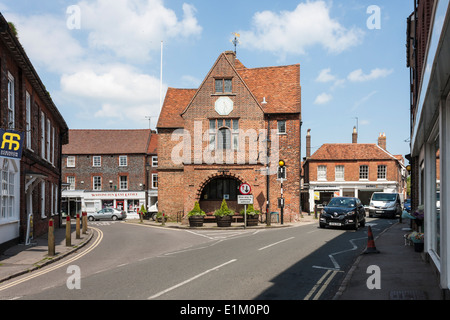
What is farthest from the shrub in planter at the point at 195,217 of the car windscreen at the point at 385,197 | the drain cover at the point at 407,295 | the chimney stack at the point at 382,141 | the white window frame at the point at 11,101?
the chimney stack at the point at 382,141

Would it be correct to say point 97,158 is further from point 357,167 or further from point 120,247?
point 120,247

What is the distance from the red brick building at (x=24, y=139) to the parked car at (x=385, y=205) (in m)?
25.4

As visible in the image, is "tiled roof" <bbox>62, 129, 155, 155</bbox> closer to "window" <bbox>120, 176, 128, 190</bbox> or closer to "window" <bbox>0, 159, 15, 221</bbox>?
"window" <bbox>120, 176, 128, 190</bbox>

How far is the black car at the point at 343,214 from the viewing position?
73.3 ft

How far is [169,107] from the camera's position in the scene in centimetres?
3625

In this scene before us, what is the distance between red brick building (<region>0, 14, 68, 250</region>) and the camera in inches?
562

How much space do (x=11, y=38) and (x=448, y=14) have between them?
13590 millimetres

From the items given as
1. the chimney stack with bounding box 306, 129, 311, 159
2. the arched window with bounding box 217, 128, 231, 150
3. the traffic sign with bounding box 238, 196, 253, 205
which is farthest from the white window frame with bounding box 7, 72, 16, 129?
the chimney stack with bounding box 306, 129, 311, 159

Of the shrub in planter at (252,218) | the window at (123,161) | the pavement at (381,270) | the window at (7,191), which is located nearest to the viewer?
the pavement at (381,270)

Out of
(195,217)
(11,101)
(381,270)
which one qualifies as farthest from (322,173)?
(381,270)

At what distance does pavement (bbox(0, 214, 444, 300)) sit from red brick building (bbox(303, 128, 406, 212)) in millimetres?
35312

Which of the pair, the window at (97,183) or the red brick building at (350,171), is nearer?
the red brick building at (350,171)

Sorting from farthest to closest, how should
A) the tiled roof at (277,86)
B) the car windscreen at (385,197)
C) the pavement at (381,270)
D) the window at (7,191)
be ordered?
the car windscreen at (385,197) < the tiled roof at (277,86) < the window at (7,191) < the pavement at (381,270)

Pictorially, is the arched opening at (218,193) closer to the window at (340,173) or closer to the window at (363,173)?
the window at (340,173)
